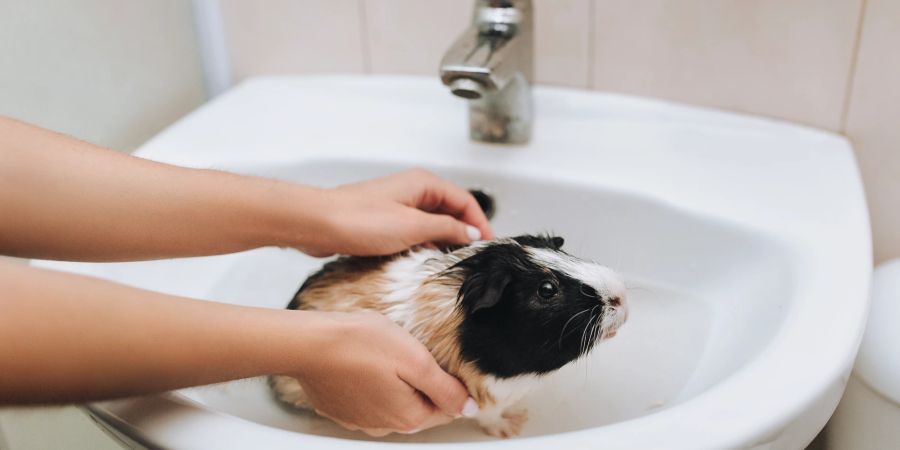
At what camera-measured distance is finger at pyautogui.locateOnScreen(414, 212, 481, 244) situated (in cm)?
79

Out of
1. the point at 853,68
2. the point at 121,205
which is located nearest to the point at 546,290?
the point at 121,205

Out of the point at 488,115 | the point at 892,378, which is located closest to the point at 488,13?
the point at 488,115

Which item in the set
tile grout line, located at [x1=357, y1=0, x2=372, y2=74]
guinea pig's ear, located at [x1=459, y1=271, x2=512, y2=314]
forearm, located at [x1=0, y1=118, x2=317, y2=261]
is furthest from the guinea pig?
tile grout line, located at [x1=357, y1=0, x2=372, y2=74]

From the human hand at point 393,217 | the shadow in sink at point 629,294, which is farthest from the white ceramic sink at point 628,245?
the human hand at point 393,217

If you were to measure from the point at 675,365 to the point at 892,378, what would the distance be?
19 centimetres

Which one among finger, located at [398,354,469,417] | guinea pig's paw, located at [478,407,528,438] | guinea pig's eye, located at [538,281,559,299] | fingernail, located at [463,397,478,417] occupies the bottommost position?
guinea pig's paw, located at [478,407,528,438]

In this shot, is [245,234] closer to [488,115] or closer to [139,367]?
[139,367]

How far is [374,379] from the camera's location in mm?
608

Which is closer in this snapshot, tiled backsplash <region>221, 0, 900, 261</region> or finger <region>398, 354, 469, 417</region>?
finger <region>398, 354, 469, 417</region>

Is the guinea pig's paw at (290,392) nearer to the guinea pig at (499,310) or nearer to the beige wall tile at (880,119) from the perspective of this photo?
the guinea pig at (499,310)

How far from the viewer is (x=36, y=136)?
614 mm

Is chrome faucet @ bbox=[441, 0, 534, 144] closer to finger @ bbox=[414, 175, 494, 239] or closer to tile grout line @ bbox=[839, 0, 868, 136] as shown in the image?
finger @ bbox=[414, 175, 494, 239]

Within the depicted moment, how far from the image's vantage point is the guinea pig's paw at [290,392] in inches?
27.8

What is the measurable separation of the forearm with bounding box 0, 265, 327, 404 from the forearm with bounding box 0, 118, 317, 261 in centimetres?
14
